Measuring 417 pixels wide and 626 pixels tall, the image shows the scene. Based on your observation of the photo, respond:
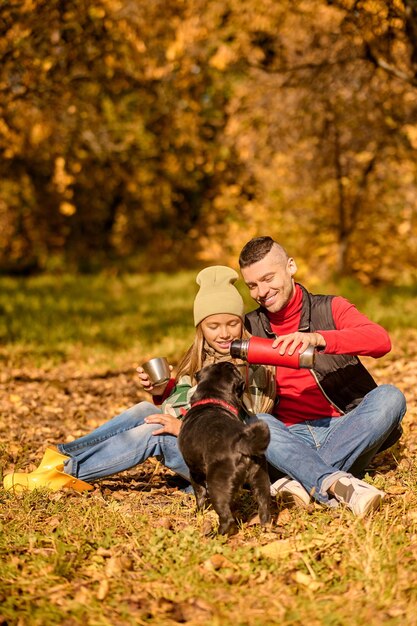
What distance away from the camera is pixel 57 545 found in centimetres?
321

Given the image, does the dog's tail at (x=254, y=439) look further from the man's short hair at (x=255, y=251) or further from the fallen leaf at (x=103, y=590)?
the man's short hair at (x=255, y=251)

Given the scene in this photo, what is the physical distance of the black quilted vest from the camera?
392cm

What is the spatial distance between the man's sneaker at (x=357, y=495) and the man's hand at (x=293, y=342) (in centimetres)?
64

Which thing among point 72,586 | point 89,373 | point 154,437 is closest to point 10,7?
point 89,373

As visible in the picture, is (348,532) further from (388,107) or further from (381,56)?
(388,107)

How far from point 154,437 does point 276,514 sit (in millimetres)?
763

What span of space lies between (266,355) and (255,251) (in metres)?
0.62

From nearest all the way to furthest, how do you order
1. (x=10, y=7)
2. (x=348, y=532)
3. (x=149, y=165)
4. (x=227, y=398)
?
1. (x=348, y=532)
2. (x=227, y=398)
3. (x=10, y=7)
4. (x=149, y=165)

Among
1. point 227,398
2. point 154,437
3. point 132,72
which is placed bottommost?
point 154,437

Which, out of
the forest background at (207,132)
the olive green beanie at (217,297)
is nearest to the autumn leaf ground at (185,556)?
the olive green beanie at (217,297)

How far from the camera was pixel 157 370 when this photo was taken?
394cm

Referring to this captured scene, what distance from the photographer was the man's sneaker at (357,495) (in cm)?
331

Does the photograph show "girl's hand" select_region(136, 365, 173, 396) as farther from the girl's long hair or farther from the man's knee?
the man's knee

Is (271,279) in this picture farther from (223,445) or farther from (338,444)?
(223,445)
